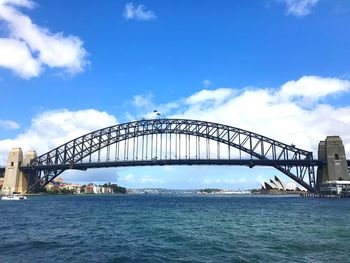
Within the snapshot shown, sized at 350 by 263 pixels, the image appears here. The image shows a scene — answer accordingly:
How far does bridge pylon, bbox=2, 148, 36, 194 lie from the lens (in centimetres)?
12162

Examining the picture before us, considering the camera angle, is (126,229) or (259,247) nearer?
(259,247)

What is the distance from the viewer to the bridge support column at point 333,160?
4122 inches

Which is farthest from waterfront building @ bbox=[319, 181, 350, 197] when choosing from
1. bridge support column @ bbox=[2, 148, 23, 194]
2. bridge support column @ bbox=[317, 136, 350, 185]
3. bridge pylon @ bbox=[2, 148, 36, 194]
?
bridge support column @ bbox=[2, 148, 23, 194]

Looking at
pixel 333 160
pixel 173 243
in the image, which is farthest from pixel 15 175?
pixel 173 243

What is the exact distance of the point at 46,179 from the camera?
407ft

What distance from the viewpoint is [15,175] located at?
12250 centimetres

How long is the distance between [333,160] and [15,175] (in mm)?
89237

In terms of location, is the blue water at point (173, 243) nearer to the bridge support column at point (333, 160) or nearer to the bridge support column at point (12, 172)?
the bridge support column at point (333, 160)

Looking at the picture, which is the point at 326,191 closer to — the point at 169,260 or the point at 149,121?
the point at 149,121

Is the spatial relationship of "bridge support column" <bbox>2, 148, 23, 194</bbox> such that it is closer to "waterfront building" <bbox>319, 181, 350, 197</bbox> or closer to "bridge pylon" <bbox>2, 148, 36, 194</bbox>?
"bridge pylon" <bbox>2, 148, 36, 194</bbox>

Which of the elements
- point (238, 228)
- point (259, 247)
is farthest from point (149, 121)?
point (259, 247)

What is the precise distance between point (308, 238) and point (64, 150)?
A: 361ft

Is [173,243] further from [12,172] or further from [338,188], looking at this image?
[12,172]

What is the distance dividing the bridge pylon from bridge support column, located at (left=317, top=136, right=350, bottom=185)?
85785 millimetres
